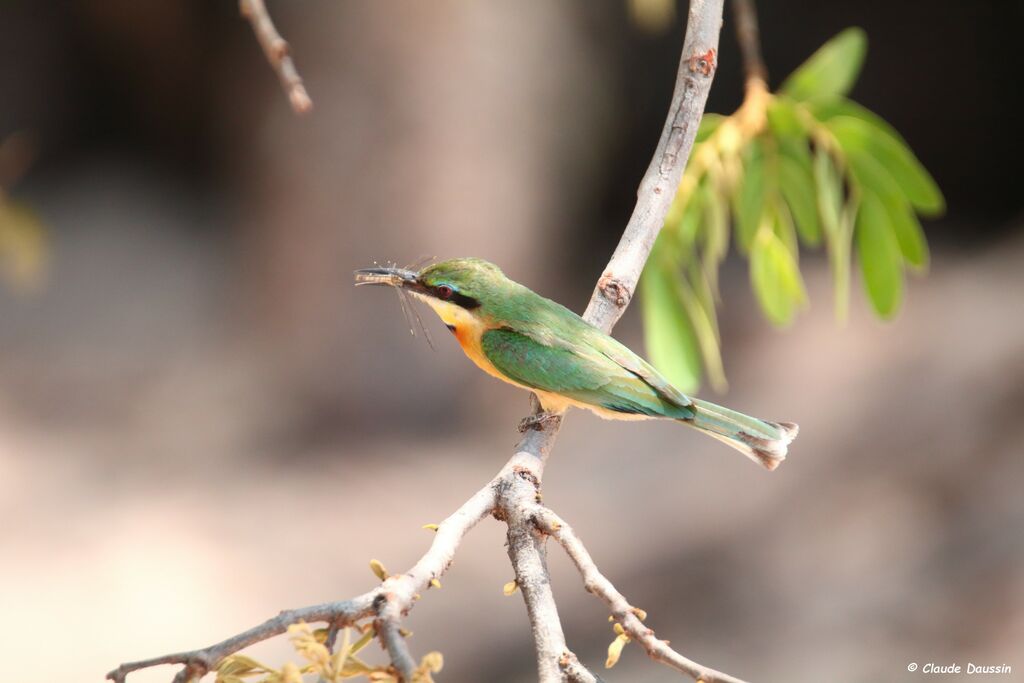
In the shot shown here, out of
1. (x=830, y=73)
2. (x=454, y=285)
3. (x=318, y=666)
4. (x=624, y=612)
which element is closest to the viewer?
(x=318, y=666)

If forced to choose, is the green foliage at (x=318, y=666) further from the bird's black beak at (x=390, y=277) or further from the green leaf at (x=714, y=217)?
the green leaf at (x=714, y=217)

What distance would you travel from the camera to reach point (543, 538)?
142 cm

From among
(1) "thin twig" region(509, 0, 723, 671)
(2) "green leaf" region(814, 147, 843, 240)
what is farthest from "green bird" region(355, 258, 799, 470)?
(2) "green leaf" region(814, 147, 843, 240)

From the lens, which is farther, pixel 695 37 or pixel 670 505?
pixel 670 505

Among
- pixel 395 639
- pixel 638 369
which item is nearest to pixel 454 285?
pixel 638 369

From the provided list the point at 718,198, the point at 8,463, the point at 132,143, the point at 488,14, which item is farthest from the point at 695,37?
the point at 132,143

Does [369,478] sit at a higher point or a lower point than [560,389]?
higher

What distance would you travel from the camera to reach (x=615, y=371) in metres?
1.97

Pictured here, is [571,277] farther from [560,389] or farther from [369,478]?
[560,389]

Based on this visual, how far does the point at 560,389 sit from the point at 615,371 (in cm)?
12

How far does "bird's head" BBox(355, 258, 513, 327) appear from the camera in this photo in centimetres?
206

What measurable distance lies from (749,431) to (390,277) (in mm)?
747

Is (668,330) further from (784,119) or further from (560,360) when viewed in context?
(784,119)

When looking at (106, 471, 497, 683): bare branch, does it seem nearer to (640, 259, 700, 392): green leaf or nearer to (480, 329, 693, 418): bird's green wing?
(480, 329, 693, 418): bird's green wing
